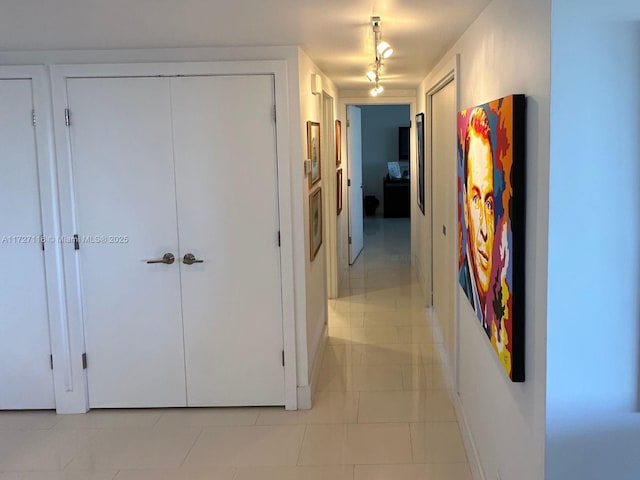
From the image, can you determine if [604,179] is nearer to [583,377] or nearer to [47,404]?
[583,377]

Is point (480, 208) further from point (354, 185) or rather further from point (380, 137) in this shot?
point (380, 137)

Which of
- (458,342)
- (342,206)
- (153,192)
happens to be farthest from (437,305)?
(153,192)

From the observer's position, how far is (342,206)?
7.48 metres

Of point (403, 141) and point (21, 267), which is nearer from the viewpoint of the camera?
point (21, 267)

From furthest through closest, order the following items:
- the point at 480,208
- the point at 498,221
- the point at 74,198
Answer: the point at 74,198 → the point at 480,208 → the point at 498,221

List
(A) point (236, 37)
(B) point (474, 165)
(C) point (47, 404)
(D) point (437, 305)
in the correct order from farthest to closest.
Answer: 1. (D) point (437, 305)
2. (C) point (47, 404)
3. (A) point (236, 37)
4. (B) point (474, 165)

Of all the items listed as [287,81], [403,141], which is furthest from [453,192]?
[403,141]

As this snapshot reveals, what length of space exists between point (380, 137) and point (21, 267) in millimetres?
9853

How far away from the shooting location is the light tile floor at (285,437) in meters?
3.20

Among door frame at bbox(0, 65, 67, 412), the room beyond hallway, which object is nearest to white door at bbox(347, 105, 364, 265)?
the room beyond hallway

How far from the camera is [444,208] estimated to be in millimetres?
4605

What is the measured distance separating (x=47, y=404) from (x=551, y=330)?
129 inches

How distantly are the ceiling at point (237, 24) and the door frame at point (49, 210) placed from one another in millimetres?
200

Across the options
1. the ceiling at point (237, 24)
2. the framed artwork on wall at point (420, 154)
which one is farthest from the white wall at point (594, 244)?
the framed artwork on wall at point (420, 154)
